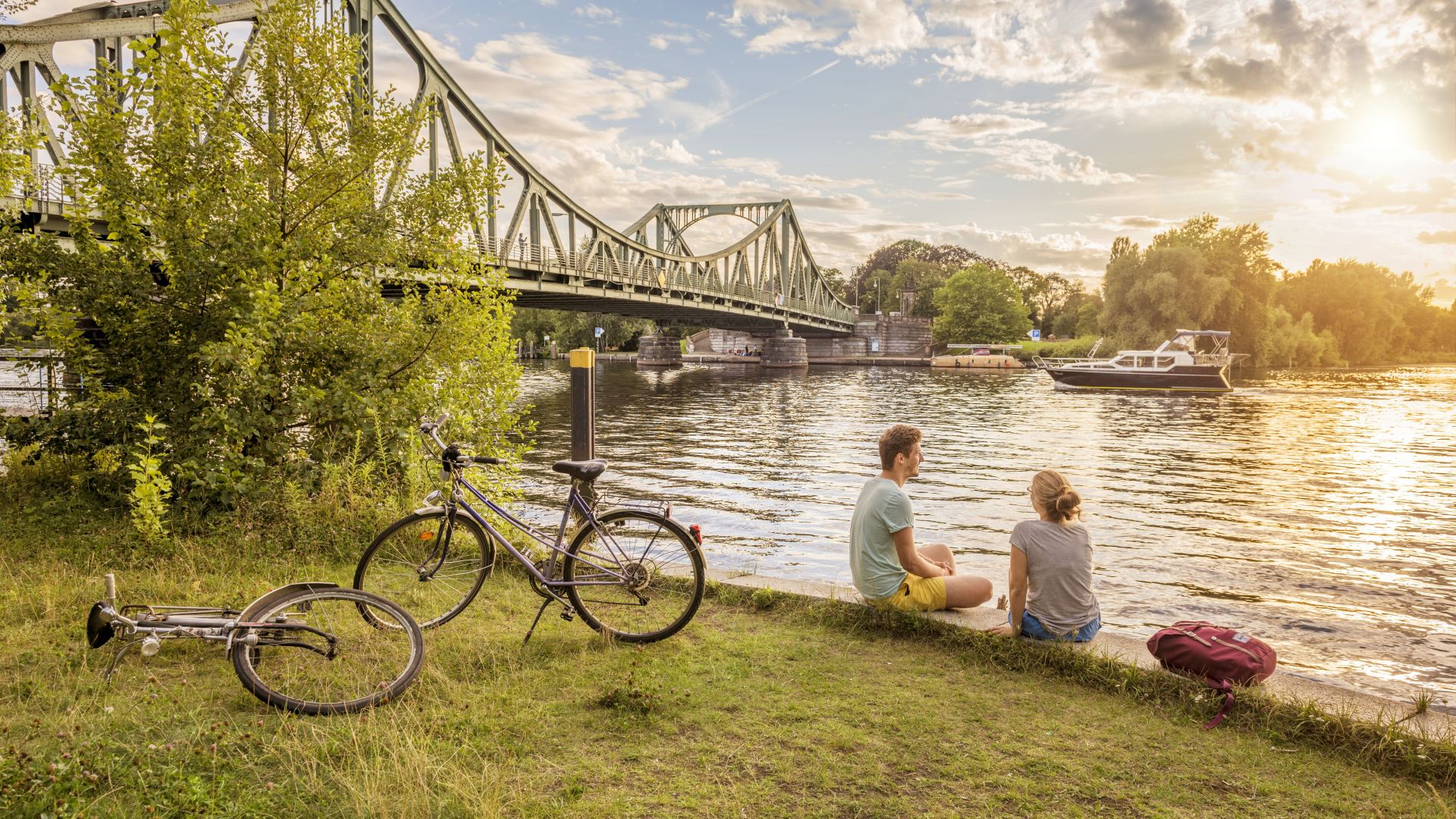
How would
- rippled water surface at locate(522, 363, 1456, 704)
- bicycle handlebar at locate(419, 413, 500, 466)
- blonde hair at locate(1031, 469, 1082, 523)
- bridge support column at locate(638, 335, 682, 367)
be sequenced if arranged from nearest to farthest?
blonde hair at locate(1031, 469, 1082, 523)
bicycle handlebar at locate(419, 413, 500, 466)
rippled water surface at locate(522, 363, 1456, 704)
bridge support column at locate(638, 335, 682, 367)

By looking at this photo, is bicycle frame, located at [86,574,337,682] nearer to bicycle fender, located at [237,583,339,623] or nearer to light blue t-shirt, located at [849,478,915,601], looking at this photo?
bicycle fender, located at [237,583,339,623]

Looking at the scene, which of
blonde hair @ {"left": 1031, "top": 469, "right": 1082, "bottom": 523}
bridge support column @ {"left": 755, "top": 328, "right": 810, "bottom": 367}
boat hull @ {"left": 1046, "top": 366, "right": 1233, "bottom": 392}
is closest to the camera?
blonde hair @ {"left": 1031, "top": 469, "right": 1082, "bottom": 523}

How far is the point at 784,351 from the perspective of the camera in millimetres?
79250

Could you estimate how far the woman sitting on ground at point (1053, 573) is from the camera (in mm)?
4512

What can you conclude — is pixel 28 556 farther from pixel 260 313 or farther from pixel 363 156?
pixel 363 156

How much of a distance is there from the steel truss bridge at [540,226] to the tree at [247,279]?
43 centimetres

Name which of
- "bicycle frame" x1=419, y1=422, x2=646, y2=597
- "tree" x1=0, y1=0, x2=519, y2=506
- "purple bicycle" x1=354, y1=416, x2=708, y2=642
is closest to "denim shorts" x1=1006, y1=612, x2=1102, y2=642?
"purple bicycle" x1=354, y1=416, x2=708, y2=642

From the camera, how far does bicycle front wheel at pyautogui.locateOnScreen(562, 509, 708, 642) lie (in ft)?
15.8

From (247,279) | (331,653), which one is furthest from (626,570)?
(247,279)

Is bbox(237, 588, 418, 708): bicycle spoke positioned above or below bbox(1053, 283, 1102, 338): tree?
below

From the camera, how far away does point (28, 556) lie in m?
5.86

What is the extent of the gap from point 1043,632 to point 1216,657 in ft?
2.65

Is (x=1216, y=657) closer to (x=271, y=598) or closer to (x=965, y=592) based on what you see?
(x=965, y=592)

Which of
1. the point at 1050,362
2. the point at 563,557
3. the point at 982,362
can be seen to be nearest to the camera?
the point at 563,557
